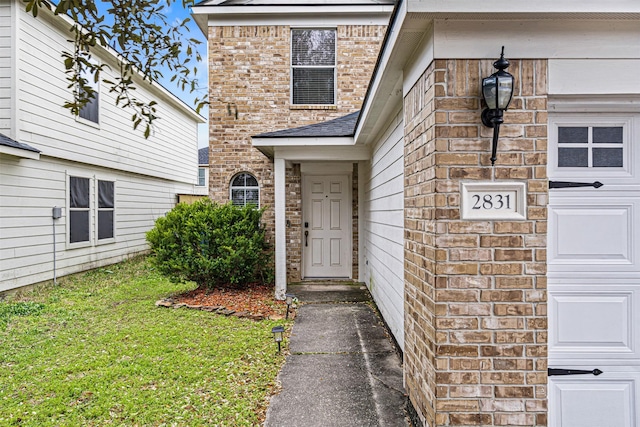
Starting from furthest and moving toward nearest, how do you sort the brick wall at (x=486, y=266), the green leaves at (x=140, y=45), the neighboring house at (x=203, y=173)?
1. the neighboring house at (x=203, y=173)
2. the green leaves at (x=140, y=45)
3. the brick wall at (x=486, y=266)

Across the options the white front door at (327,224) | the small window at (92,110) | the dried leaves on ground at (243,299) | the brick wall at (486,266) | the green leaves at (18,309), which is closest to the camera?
the brick wall at (486,266)

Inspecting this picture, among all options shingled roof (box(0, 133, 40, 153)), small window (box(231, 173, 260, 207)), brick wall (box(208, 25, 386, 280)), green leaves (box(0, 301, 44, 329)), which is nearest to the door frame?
brick wall (box(208, 25, 386, 280))


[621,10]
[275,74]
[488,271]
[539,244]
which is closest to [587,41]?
[621,10]

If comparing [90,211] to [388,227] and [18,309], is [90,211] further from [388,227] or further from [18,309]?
[388,227]

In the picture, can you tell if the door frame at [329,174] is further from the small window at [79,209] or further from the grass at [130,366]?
the small window at [79,209]

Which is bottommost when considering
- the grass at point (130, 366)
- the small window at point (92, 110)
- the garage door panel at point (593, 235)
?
the grass at point (130, 366)

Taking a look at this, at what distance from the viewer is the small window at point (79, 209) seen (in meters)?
8.02

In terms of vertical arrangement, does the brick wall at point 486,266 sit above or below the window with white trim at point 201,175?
below

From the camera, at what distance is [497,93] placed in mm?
1975

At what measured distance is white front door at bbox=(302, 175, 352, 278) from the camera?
721cm

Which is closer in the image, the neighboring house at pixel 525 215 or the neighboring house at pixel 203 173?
the neighboring house at pixel 525 215

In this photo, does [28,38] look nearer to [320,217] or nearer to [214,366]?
[320,217]

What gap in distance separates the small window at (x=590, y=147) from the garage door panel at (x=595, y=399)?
133 centimetres

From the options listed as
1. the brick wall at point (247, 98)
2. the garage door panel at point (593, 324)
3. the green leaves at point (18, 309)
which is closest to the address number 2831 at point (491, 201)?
the garage door panel at point (593, 324)
